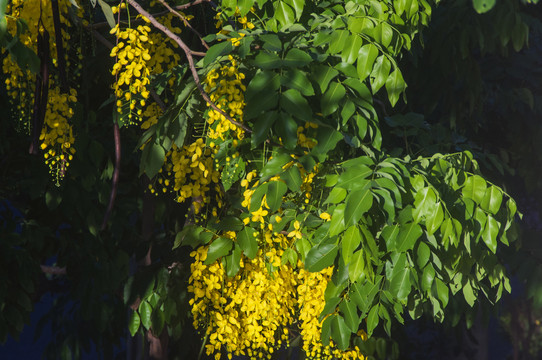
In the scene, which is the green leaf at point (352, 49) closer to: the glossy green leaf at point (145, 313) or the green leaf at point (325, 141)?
the green leaf at point (325, 141)

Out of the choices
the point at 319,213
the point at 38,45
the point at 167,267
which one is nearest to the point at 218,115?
the point at 319,213

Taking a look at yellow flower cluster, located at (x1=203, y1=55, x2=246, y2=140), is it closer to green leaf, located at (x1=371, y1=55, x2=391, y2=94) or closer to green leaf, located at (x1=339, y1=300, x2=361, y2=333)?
green leaf, located at (x1=371, y1=55, x2=391, y2=94)

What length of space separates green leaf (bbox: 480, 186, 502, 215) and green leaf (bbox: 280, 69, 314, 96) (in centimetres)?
72

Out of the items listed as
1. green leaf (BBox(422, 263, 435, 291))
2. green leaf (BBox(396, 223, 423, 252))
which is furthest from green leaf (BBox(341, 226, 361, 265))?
green leaf (BBox(422, 263, 435, 291))

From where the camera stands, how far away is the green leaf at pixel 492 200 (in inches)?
99.3

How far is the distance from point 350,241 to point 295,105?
447 mm

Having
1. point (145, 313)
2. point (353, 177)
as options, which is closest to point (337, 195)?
point (353, 177)

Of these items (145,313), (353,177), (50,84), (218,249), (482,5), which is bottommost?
(145,313)

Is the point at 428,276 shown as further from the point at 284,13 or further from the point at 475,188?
the point at 284,13

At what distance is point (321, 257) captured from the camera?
7.90 ft

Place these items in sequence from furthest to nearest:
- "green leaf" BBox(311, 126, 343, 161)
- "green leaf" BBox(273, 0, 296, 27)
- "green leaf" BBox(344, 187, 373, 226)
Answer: "green leaf" BBox(273, 0, 296, 27)
"green leaf" BBox(311, 126, 343, 161)
"green leaf" BBox(344, 187, 373, 226)

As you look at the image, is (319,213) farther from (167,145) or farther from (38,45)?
(38,45)

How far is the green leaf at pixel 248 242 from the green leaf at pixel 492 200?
794mm

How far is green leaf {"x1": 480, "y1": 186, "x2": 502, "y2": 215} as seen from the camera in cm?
252
